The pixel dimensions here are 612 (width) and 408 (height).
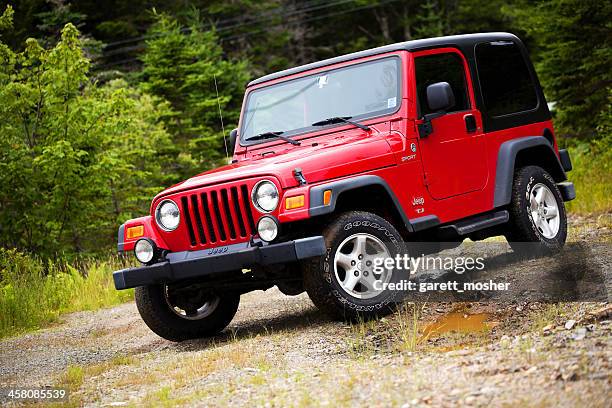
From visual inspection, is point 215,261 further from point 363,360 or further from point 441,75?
point 441,75

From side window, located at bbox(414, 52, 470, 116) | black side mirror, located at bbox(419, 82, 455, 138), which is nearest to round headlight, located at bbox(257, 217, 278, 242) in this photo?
black side mirror, located at bbox(419, 82, 455, 138)

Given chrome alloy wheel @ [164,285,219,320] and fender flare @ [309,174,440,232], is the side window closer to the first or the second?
fender flare @ [309,174,440,232]

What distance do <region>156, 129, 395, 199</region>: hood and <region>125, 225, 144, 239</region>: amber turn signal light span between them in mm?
355

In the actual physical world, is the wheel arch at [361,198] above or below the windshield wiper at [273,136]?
below

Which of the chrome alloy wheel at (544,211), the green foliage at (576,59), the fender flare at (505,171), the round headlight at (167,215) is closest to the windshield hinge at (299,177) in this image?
the round headlight at (167,215)

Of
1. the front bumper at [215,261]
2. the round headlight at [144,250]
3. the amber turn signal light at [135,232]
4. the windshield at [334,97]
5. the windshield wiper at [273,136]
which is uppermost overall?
the windshield at [334,97]

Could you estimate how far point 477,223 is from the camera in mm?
8086

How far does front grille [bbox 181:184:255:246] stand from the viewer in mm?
6711

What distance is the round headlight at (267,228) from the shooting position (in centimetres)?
646

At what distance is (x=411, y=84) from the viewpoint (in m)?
7.72

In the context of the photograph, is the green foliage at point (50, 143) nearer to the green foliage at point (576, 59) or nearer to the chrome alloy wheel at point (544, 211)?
the green foliage at point (576, 59)

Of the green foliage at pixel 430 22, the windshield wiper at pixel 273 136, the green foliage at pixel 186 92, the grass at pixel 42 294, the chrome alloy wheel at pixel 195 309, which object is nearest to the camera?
the chrome alloy wheel at pixel 195 309

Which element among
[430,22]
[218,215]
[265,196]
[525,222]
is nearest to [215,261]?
[218,215]

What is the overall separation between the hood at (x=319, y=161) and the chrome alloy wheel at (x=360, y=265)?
53 cm
